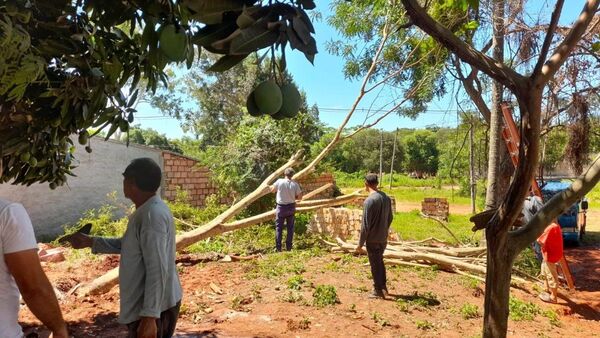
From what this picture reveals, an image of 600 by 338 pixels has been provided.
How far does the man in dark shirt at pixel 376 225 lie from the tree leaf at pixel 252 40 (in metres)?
4.93

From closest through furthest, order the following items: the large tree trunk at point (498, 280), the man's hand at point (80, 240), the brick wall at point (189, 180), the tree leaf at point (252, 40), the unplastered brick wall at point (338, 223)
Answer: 1. the tree leaf at point (252, 40)
2. the large tree trunk at point (498, 280)
3. the man's hand at point (80, 240)
4. the unplastered brick wall at point (338, 223)
5. the brick wall at point (189, 180)

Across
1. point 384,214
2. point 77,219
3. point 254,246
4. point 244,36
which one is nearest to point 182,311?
point 384,214

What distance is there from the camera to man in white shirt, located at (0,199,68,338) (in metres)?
1.76

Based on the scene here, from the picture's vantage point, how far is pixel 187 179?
13.8 m

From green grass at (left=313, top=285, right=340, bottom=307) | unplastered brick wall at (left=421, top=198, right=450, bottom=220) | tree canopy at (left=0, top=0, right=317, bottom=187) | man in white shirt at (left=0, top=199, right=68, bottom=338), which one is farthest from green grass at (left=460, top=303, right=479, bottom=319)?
unplastered brick wall at (left=421, top=198, right=450, bottom=220)

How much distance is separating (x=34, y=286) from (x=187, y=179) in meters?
12.2

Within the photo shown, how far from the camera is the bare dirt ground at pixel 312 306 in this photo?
507cm

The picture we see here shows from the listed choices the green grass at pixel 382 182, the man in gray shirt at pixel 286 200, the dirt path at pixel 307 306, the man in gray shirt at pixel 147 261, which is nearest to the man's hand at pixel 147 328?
the man in gray shirt at pixel 147 261

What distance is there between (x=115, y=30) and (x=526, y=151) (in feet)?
6.03

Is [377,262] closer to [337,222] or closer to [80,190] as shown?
[337,222]

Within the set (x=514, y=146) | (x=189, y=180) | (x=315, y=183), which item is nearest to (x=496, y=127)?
(x=514, y=146)

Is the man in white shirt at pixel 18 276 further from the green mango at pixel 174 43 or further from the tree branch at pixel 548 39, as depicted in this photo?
the tree branch at pixel 548 39

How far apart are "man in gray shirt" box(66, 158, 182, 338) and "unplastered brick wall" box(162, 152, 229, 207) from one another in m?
10.7

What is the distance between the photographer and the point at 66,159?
9.77ft
